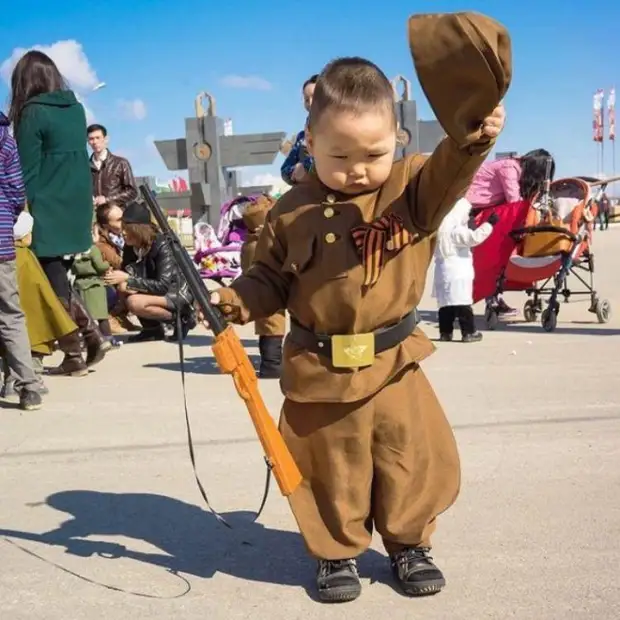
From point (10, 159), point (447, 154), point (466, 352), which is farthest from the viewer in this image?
point (466, 352)

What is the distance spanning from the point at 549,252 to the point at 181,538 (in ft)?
16.8

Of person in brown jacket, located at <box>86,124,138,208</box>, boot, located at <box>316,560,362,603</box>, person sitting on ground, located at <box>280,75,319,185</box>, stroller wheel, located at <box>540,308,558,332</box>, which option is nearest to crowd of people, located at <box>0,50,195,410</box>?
person sitting on ground, located at <box>280,75,319,185</box>

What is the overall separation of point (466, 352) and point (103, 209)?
137 inches

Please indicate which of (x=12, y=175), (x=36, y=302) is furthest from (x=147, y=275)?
(x=12, y=175)

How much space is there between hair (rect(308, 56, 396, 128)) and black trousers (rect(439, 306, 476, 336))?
445cm

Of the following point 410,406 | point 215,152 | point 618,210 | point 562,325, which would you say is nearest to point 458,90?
point 410,406

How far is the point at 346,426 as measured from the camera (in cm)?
227

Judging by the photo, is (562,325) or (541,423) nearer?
(541,423)

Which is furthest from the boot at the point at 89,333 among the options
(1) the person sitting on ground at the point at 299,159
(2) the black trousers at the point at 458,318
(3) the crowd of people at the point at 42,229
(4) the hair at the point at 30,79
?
(2) the black trousers at the point at 458,318

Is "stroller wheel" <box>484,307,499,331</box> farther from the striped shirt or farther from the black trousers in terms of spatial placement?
the striped shirt

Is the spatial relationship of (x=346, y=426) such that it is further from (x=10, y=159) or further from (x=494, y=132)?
(x=10, y=159)

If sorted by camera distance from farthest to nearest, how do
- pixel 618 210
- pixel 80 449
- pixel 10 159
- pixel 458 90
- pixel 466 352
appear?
pixel 618 210
pixel 466 352
pixel 10 159
pixel 80 449
pixel 458 90

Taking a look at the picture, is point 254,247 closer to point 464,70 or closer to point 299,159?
point 299,159

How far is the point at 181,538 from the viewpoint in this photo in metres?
2.77
